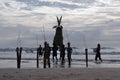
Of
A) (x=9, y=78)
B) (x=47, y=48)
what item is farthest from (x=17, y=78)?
(x=47, y=48)

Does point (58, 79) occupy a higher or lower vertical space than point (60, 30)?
lower

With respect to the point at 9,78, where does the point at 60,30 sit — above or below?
above

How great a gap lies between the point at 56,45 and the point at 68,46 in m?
2.43

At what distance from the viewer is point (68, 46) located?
32125 mm

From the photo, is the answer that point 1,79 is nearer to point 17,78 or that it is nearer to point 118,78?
point 17,78

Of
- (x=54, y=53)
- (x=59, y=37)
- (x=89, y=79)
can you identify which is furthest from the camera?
(x=54, y=53)

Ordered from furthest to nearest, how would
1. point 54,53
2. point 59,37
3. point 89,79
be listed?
1. point 54,53
2. point 59,37
3. point 89,79

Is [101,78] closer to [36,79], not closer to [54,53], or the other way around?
[36,79]

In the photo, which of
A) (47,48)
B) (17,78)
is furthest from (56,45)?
(17,78)

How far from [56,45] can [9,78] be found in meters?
14.6

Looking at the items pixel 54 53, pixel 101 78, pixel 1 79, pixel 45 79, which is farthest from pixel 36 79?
pixel 54 53

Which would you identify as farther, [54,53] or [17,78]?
[54,53]

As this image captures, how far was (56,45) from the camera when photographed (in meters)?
30.0

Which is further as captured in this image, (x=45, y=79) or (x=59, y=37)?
(x=59, y=37)
